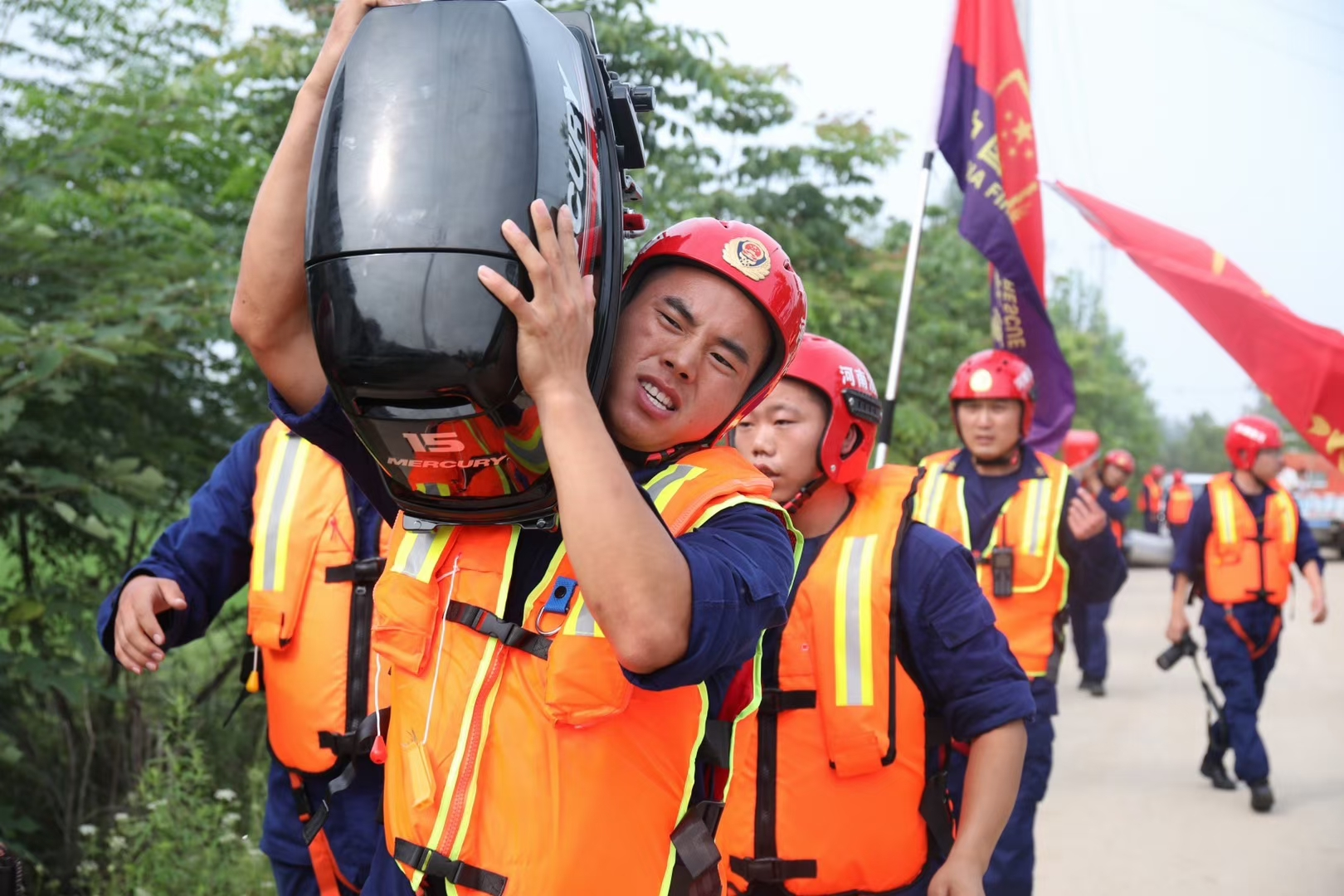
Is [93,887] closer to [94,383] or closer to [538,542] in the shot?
[94,383]

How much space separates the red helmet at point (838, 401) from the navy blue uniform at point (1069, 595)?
1566mm

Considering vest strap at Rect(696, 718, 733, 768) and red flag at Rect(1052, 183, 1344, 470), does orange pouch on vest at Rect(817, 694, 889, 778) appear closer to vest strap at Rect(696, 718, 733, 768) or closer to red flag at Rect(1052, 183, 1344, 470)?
vest strap at Rect(696, 718, 733, 768)

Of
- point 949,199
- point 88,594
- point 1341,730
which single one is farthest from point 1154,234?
point 949,199

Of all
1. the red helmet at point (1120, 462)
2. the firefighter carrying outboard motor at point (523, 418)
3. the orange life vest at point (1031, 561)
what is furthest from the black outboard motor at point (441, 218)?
the red helmet at point (1120, 462)

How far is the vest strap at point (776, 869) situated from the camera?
10.3 ft

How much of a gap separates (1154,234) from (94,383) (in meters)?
4.85

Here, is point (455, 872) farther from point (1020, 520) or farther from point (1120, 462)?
point (1120, 462)

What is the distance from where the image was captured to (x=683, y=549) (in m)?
1.71

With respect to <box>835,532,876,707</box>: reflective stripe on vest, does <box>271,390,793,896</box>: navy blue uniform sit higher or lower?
higher

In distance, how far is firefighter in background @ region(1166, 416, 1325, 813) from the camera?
8.83 m

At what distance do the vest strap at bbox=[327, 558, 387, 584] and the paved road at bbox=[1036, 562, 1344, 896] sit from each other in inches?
182

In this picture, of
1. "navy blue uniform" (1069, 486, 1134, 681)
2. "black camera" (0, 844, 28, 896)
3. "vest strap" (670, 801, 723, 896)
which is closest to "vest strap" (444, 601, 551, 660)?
"vest strap" (670, 801, 723, 896)

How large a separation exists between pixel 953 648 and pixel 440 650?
5.47ft

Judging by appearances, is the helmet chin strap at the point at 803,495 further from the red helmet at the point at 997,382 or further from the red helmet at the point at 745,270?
the red helmet at the point at 997,382
